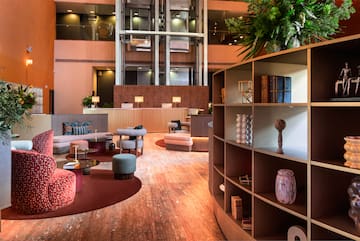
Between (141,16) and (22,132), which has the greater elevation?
(141,16)

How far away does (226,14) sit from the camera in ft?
56.4

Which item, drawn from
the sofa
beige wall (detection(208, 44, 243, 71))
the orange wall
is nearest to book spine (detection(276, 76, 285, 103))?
the sofa

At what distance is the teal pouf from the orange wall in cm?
625

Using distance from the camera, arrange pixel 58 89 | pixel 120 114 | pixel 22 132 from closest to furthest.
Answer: pixel 22 132
pixel 120 114
pixel 58 89

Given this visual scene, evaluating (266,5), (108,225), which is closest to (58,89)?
(108,225)

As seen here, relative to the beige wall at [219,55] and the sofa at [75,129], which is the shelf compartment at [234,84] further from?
the beige wall at [219,55]

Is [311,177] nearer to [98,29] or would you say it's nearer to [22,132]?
[22,132]

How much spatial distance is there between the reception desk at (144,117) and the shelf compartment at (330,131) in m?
11.5

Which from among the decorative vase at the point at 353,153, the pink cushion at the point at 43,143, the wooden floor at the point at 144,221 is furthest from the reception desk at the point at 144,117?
the decorative vase at the point at 353,153

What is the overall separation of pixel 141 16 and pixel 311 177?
51.5 feet

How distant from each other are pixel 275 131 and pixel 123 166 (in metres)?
3.32

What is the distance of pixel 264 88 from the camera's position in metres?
2.31

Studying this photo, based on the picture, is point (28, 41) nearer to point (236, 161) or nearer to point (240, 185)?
point (236, 161)

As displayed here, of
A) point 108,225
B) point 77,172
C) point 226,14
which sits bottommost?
point 108,225
